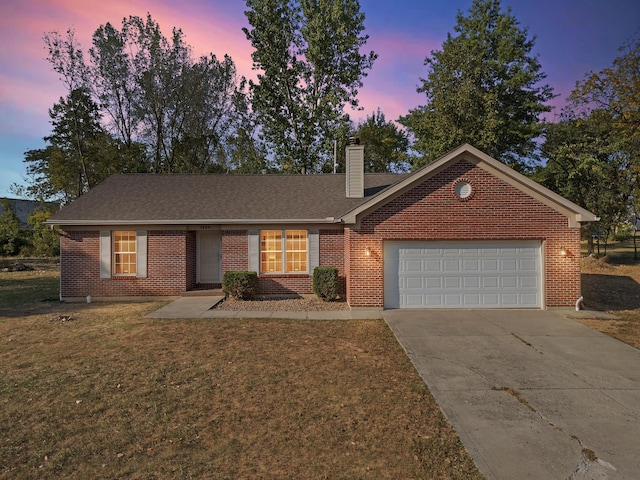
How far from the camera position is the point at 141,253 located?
1354cm

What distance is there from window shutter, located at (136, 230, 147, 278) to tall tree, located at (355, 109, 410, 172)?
28.2 m

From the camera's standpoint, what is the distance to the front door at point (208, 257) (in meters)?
14.6

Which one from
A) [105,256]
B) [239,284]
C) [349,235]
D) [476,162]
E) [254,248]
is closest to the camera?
[476,162]

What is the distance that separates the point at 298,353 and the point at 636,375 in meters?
6.13

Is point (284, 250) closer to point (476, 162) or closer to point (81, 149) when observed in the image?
point (476, 162)

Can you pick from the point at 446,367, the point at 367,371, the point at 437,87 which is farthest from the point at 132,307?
the point at 437,87

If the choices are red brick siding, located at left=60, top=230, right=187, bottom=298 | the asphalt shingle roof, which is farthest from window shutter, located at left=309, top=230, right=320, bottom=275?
red brick siding, located at left=60, top=230, right=187, bottom=298

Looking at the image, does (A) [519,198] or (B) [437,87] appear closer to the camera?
(A) [519,198]

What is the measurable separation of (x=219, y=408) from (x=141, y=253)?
10.2 m

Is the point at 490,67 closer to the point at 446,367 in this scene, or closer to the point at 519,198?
the point at 519,198

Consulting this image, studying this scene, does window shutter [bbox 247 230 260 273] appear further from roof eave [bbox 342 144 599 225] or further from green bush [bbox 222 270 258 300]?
roof eave [bbox 342 144 599 225]

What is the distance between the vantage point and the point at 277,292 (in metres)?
13.7

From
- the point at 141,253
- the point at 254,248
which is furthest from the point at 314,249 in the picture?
the point at 141,253

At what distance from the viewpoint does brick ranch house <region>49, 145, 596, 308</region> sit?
1106 cm
